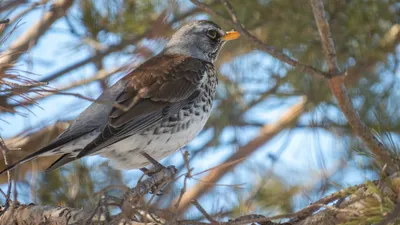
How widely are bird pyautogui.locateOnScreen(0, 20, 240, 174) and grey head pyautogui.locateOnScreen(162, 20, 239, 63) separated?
0.30 m

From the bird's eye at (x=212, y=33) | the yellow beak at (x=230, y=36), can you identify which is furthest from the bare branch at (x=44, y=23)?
the yellow beak at (x=230, y=36)

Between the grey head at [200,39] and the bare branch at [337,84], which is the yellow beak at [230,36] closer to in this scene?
the grey head at [200,39]

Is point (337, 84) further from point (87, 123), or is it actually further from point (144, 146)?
point (87, 123)

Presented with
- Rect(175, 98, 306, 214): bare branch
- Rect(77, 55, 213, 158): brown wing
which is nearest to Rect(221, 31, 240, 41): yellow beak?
Rect(77, 55, 213, 158): brown wing

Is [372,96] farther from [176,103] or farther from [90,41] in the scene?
[90,41]

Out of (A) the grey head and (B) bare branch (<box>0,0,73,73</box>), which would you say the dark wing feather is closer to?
(B) bare branch (<box>0,0,73,73</box>)

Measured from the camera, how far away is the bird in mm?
3318

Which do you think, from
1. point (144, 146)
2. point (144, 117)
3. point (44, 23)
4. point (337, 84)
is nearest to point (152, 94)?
point (144, 117)

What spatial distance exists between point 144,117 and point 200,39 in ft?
3.61

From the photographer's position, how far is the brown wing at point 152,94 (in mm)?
3371

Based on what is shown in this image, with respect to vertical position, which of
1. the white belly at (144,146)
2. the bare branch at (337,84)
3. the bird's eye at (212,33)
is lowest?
the bare branch at (337,84)

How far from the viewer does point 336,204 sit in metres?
2.33

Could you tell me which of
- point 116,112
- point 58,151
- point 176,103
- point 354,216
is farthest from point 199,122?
point 354,216

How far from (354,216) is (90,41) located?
9.08 ft
